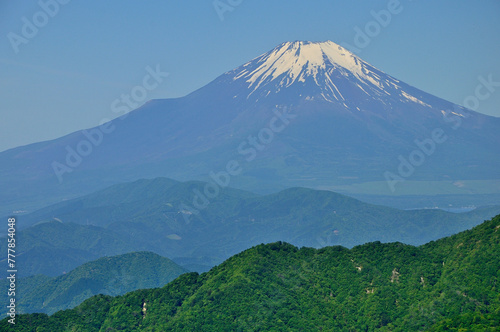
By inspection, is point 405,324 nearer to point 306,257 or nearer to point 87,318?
point 306,257

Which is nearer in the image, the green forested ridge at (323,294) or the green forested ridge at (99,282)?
the green forested ridge at (323,294)

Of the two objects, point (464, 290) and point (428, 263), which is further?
point (428, 263)

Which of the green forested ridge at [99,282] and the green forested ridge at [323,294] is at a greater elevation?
the green forested ridge at [99,282]

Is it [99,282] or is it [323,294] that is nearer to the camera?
[323,294]

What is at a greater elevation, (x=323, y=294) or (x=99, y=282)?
(x=99, y=282)

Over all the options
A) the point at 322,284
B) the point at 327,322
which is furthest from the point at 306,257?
the point at 327,322
